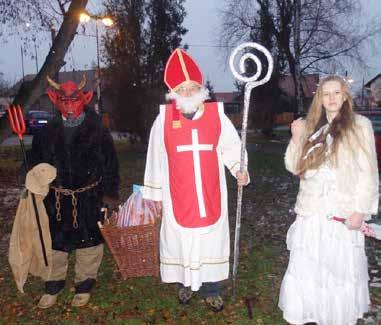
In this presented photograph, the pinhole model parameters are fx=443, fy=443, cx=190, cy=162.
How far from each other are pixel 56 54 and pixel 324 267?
24.9ft

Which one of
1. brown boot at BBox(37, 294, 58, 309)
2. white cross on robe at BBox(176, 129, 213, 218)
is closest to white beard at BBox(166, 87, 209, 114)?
white cross on robe at BBox(176, 129, 213, 218)

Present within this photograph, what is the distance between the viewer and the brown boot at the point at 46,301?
14.0 feet

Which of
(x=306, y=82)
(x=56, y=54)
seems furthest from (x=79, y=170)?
(x=306, y=82)

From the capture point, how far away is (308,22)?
780 inches

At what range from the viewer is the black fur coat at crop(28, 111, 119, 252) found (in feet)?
13.1

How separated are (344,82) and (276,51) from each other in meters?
20.7

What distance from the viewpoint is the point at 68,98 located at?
393cm

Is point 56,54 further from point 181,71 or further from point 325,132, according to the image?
point 325,132

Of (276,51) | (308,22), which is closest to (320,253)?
(308,22)

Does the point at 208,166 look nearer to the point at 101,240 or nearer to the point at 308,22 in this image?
the point at 101,240

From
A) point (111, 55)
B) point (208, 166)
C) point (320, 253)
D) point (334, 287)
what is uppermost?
point (111, 55)

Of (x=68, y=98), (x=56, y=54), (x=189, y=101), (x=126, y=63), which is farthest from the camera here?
(x=126, y=63)

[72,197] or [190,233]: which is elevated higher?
[72,197]

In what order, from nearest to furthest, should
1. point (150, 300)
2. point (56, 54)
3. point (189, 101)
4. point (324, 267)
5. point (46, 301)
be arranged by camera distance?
point (324, 267)
point (189, 101)
point (46, 301)
point (150, 300)
point (56, 54)
